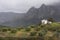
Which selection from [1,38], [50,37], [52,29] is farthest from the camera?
[52,29]

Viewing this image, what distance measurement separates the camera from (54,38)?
3481cm

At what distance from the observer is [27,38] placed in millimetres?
32844

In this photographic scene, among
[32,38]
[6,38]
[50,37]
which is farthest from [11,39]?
[50,37]

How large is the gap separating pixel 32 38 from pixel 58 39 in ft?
14.2

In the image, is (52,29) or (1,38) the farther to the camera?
(52,29)

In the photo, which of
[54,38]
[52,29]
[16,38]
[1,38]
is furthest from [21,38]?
[52,29]

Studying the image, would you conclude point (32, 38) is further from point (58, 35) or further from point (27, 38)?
point (58, 35)

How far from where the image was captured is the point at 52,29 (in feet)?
144

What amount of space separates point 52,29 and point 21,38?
12.0 m

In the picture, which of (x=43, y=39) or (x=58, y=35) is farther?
(x=58, y=35)

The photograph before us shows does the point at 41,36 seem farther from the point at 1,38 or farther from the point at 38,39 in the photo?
the point at 1,38

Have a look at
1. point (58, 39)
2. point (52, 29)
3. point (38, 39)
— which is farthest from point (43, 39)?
point (52, 29)

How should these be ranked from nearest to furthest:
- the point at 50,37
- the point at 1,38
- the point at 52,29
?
1. the point at 1,38
2. the point at 50,37
3. the point at 52,29

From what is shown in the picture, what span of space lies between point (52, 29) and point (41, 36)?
9.30 meters
